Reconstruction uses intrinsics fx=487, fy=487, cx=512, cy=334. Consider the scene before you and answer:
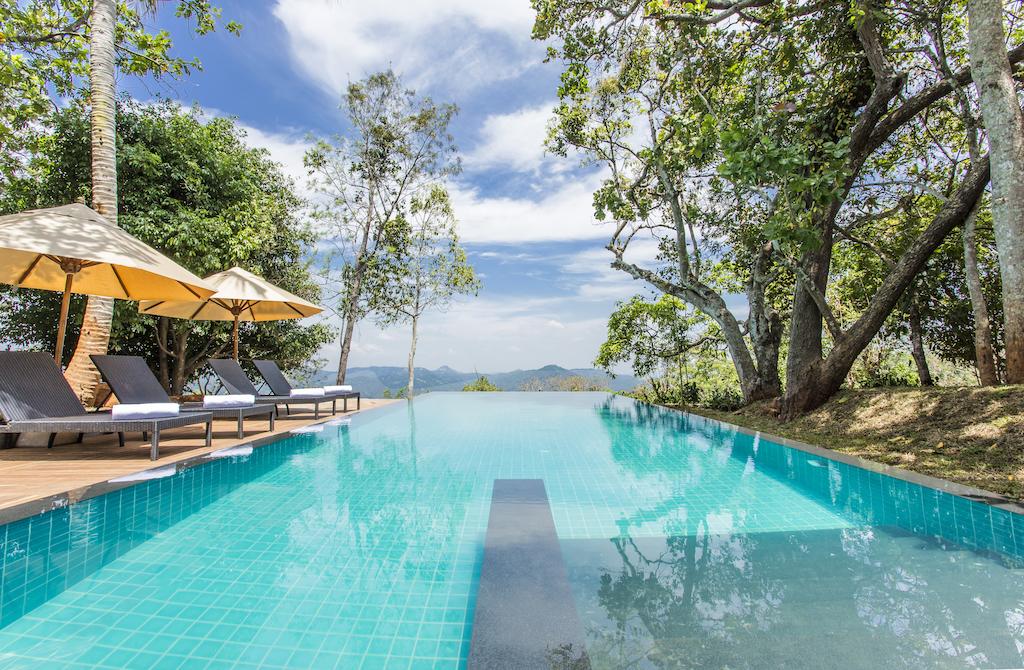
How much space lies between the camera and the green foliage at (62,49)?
10414 millimetres

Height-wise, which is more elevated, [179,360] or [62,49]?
[62,49]

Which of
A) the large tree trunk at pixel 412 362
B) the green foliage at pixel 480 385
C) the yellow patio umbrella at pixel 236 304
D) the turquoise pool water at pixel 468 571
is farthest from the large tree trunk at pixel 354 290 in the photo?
the turquoise pool water at pixel 468 571

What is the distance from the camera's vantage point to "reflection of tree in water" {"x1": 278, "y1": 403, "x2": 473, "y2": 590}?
9.54ft

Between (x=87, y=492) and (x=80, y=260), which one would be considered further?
(x=80, y=260)

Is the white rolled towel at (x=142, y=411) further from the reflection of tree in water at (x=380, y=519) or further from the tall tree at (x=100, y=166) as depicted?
the tall tree at (x=100, y=166)

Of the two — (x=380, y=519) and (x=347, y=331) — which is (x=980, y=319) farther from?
(x=347, y=331)

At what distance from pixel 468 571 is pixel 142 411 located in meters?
4.46

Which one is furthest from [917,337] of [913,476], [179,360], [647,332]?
[179,360]

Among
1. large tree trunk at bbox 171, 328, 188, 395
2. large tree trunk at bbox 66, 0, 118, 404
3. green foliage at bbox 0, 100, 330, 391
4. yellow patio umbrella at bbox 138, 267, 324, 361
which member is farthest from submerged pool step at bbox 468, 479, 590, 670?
large tree trunk at bbox 171, 328, 188, 395

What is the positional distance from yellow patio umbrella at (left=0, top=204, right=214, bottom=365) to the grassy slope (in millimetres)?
8639

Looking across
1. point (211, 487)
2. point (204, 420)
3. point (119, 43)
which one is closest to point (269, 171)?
point (119, 43)

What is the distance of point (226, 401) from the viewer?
693 cm

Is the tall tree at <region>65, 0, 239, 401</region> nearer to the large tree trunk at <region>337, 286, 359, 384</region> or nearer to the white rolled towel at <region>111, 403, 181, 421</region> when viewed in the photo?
the white rolled towel at <region>111, 403, 181, 421</region>

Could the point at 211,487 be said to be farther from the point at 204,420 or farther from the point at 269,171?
the point at 269,171
